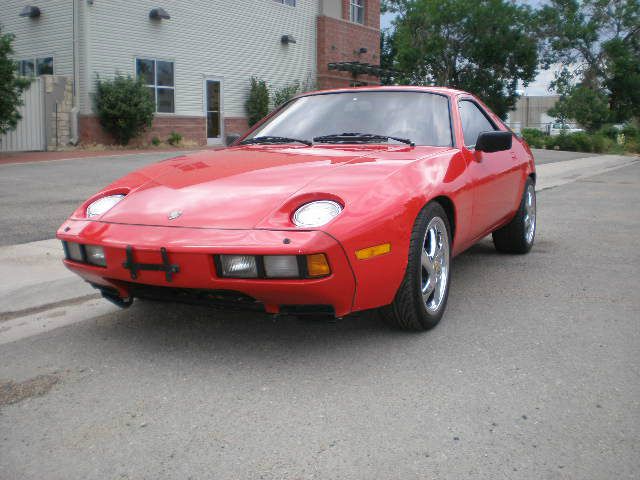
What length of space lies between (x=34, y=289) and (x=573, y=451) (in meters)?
3.45

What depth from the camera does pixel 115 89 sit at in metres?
18.6

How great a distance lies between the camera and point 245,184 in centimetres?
372

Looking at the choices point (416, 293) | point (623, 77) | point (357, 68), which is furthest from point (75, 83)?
point (623, 77)

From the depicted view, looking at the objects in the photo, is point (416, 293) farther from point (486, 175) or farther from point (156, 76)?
point (156, 76)

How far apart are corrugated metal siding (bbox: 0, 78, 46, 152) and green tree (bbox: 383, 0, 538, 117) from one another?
23.9 m

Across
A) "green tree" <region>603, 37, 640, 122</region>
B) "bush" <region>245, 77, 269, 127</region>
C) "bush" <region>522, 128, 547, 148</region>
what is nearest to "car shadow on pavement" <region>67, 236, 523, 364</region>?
"bush" <region>245, 77, 269, 127</region>

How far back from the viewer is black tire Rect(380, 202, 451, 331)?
3674mm

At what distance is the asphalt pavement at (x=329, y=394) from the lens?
8.25ft

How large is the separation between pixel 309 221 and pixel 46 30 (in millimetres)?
17872

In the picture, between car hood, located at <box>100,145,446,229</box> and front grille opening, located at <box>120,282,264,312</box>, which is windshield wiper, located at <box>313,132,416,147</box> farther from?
front grille opening, located at <box>120,282,264,312</box>

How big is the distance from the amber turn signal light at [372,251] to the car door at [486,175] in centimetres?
140

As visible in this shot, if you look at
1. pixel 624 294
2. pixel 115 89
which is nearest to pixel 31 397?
pixel 624 294

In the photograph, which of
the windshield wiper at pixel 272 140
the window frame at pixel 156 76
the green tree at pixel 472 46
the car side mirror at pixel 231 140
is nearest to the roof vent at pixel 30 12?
the window frame at pixel 156 76

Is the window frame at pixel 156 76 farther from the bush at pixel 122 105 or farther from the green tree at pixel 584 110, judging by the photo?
the green tree at pixel 584 110
